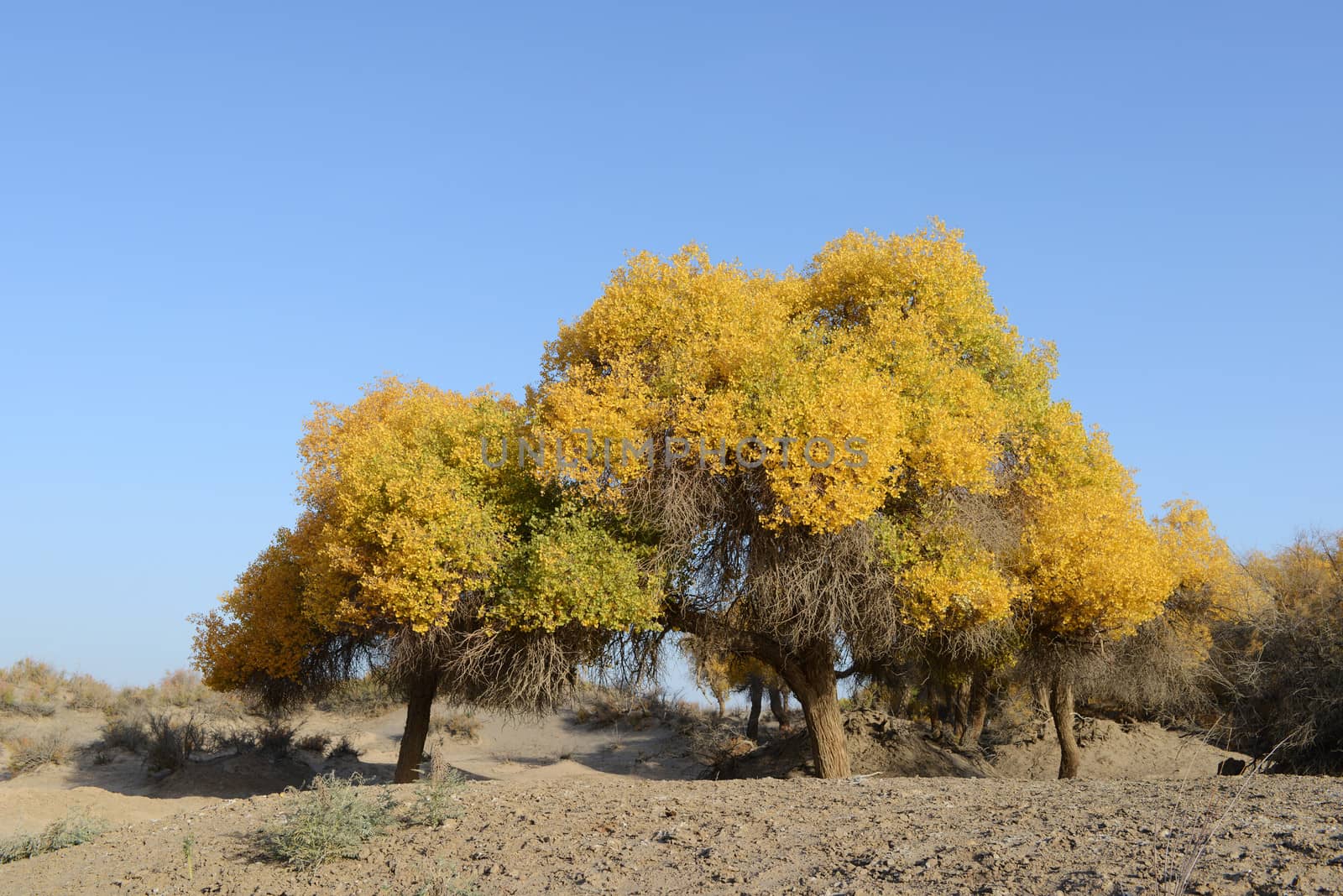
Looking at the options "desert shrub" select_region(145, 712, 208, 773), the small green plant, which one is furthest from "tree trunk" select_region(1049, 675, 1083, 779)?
"desert shrub" select_region(145, 712, 208, 773)

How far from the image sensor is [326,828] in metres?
10.0

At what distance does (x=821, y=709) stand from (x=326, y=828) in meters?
11.3

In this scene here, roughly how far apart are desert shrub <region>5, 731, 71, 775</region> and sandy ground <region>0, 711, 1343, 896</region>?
56.6 ft

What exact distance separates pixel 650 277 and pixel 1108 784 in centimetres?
1153

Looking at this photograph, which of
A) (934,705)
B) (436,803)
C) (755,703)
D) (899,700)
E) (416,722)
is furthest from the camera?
(899,700)

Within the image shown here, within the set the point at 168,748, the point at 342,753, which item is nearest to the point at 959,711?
the point at 342,753

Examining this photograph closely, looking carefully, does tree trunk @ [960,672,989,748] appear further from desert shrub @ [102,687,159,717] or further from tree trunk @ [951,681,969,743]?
desert shrub @ [102,687,159,717]

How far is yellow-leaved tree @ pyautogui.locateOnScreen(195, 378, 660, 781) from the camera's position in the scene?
1627cm

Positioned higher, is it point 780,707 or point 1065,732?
point 1065,732

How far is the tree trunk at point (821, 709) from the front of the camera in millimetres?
18844

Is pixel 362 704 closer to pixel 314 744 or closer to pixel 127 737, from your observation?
pixel 314 744

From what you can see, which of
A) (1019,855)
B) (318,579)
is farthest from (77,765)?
(1019,855)

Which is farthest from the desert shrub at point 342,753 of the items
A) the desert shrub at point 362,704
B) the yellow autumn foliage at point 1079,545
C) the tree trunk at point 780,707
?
the yellow autumn foliage at point 1079,545

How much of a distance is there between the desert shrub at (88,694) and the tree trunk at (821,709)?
95.7ft
